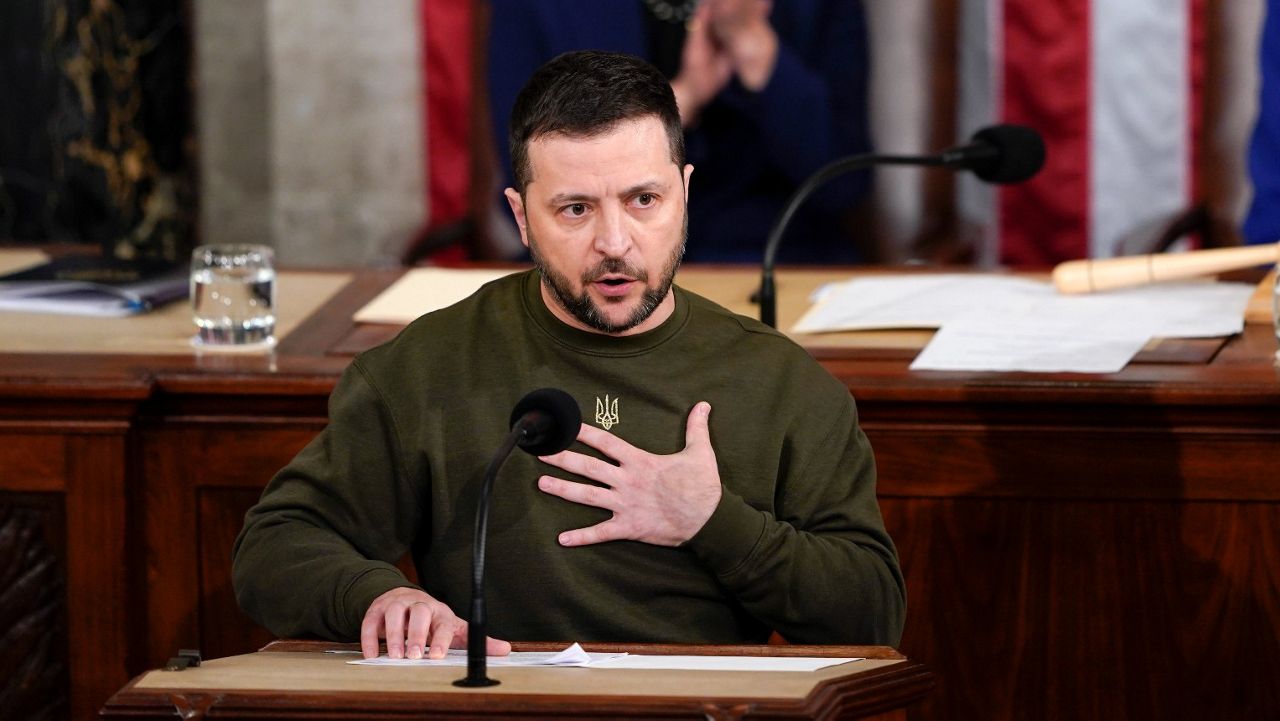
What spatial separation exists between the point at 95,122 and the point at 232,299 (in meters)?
2.04

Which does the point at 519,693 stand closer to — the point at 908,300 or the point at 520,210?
the point at 520,210

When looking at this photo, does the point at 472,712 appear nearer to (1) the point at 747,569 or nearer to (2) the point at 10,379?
(1) the point at 747,569

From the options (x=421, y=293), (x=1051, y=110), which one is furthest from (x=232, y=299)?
(x=1051, y=110)

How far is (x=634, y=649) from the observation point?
5.11 ft

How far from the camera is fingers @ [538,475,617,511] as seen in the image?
1.68m

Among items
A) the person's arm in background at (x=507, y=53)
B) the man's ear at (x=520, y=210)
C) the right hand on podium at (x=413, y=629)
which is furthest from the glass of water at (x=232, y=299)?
the person's arm in background at (x=507, y=53)

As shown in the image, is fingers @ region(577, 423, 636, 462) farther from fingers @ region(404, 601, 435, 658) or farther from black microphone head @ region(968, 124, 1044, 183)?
black microphone head @ region(968, 124, 1044, 183)

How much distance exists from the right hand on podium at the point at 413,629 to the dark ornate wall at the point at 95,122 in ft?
9.04

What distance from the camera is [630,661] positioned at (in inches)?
58.7

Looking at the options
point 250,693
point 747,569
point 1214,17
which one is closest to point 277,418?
point 747,569

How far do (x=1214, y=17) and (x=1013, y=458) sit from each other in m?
1.79

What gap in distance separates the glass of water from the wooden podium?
0.98 m

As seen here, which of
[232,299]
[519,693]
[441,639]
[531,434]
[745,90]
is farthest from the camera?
[745,90]

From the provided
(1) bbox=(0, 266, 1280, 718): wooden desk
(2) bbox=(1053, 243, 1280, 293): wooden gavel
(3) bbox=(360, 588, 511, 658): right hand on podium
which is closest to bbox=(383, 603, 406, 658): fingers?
(3) bbox=(360, 588, 511, 658): right hand on podium
